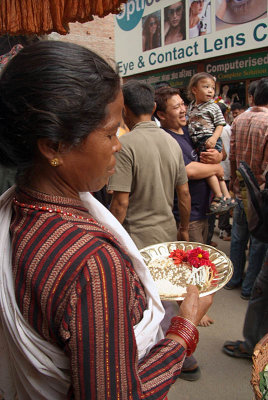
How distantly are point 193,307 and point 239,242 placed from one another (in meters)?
2.75

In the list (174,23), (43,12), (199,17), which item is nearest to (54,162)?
(43,12)

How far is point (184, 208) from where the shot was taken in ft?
9.33

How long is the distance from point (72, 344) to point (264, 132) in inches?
126

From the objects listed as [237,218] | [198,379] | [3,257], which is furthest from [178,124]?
[3,257]

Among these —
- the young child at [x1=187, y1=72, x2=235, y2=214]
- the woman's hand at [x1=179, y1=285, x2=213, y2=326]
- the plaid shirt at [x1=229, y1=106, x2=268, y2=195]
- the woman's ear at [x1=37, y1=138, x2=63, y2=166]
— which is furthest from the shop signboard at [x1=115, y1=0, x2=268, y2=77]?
the woman's ear at [x1=37, y1=138, x2=63, y2=166]

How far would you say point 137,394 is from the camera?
79 centimetres

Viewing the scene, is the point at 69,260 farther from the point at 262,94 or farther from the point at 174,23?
the point at 174,23

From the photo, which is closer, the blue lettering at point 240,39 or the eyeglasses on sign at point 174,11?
the blue lettering at point 240,39

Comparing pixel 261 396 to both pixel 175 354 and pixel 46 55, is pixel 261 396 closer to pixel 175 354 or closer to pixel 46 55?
pixel 175 354

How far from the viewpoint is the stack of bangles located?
101 centimetres

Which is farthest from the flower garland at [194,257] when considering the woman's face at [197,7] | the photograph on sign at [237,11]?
the woman's face at [197,7]

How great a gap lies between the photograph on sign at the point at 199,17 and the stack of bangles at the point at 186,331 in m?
7.40

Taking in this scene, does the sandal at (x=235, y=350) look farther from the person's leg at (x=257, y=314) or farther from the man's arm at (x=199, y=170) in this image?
the man's arm at (x=199, y=170)

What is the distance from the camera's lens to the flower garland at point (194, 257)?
165cm
